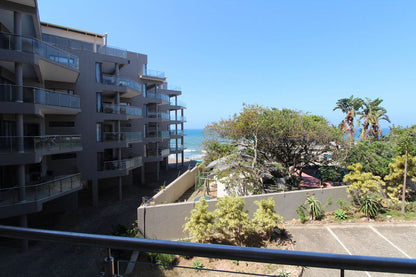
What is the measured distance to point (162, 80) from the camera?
24.3 m

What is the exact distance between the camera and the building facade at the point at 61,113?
30.6ft

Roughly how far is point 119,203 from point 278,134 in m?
12.4

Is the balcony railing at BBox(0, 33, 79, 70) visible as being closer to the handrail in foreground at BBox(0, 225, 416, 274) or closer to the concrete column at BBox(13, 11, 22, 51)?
the concrete column at BBox(13, 11, 22, 51)

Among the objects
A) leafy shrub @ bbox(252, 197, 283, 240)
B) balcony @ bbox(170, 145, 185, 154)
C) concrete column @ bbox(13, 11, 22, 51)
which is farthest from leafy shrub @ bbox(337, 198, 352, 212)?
balcony @ bbox(170, 145, 185, 154)

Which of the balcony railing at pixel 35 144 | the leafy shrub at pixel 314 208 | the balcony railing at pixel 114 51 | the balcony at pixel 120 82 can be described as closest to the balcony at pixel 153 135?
the balcony at pixel 120 82

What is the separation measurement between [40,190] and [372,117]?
30.0 metres

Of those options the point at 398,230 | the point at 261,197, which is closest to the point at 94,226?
the point at 261,197

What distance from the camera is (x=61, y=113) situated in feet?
44.9

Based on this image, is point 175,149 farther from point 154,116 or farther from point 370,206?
point 370,206

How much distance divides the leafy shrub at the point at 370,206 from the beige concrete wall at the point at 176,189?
1065 cm

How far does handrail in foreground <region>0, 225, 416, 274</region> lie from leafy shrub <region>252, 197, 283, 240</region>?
8.09 meters

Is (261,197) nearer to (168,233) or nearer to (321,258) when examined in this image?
(168,233)

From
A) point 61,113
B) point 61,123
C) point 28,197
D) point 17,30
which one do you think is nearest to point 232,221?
Answer: point 28,197

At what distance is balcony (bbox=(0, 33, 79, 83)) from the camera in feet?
30.2
